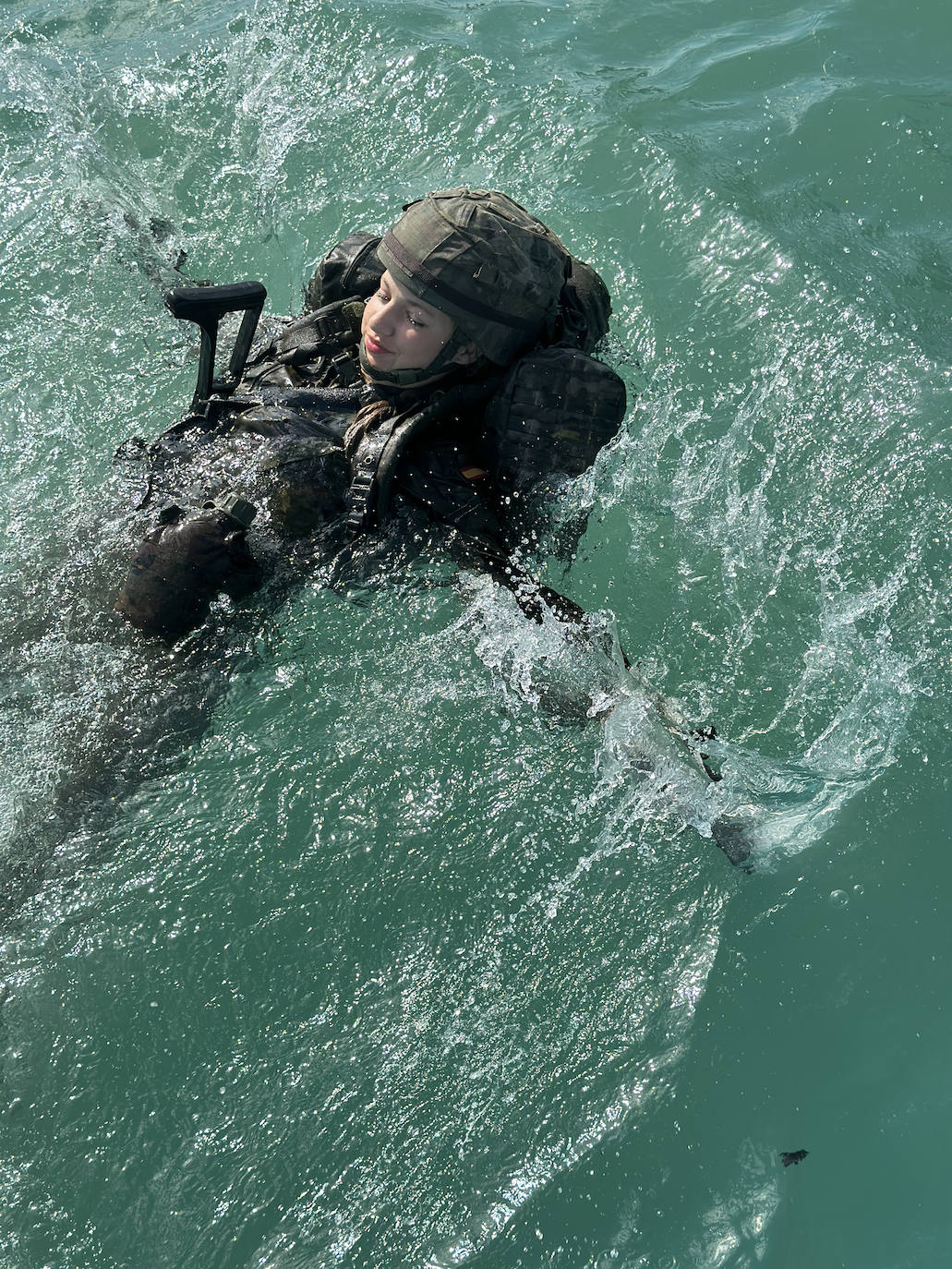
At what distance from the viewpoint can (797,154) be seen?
22.9 feet

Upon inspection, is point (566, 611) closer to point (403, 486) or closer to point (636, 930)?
point (403, 486)

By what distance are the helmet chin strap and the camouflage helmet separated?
44 millimetres

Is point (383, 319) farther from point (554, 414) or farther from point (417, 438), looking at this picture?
point (554, 414)

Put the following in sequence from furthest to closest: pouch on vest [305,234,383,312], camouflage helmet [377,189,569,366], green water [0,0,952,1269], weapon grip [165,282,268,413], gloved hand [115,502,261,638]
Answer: pouch on vest [305,234,383,312]
weapon grip [165,282,268,413]
camouflage helmet [377,189,569,366]
gloved hand [115,502,261,638]
green water [0,0,952,1269]

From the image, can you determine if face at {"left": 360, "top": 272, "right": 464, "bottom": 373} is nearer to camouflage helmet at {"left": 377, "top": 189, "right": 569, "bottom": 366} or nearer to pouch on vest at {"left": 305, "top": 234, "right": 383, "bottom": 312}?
camouflage helmet at {"left": 377, "top": 189, "right": 569, "bottom": 366}

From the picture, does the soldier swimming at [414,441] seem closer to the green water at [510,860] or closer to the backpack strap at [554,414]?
Answer: the backpack strap at [554,414]

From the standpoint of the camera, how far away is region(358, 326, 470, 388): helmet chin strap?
14.0 ft

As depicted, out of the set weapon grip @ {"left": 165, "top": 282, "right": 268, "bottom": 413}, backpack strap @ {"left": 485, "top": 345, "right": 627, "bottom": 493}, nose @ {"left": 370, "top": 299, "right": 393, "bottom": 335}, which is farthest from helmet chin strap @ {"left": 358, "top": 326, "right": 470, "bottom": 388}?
weapon grip @ {"left": 165, "top": 282, "right": 268, "bottom": 413}

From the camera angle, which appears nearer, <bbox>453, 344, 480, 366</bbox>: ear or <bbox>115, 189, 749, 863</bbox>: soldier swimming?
<bbox>115, 189, 749, 863</bbox>: soldier swimming

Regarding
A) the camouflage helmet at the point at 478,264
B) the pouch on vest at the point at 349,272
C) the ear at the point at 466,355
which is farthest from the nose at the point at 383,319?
the pouch on vest at the point at 349,272

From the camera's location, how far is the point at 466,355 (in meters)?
4.31

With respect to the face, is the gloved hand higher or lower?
lower

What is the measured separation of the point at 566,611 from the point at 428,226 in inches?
59.3

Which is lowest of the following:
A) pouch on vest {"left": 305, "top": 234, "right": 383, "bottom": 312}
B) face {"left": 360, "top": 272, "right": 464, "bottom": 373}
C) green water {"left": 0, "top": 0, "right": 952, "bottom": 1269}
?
green water {"left": 0, "top": 0, "right": 952, "bottom": 1269}
